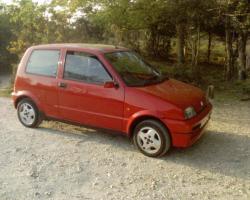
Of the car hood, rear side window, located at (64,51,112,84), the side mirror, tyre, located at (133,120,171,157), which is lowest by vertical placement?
tyre, located at (133,120,171,157)

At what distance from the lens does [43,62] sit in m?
7.11

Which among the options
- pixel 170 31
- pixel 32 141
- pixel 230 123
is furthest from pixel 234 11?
pixel 32 141

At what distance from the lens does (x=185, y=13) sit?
11625 mm

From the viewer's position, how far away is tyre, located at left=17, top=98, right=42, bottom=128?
7.34 meters

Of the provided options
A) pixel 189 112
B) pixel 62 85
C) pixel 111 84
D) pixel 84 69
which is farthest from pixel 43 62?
pixel 189 112

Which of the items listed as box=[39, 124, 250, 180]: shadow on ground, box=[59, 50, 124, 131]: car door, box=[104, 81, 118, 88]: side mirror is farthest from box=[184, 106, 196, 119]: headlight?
box=[104, 81, 118, 88]: side mirror

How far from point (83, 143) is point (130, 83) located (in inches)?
59.6

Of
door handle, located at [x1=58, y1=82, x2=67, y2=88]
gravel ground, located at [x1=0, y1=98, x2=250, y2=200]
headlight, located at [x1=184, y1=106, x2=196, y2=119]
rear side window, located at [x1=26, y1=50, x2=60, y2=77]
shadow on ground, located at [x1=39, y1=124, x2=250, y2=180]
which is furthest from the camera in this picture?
rear side window, located at [x1=26, y1=50, x2=60, y2=77]

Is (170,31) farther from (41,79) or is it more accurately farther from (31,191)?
(31,191)

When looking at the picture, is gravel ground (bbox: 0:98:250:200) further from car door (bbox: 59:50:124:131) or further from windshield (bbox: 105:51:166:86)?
windshield (bbox: 105:51:166:86)

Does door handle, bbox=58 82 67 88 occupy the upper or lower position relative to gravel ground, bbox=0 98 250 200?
upper

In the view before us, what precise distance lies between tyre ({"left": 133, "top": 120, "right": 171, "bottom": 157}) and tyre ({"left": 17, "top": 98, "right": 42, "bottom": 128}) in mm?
2399

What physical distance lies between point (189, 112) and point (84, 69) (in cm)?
207

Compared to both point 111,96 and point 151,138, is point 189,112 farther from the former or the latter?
point 111,96
